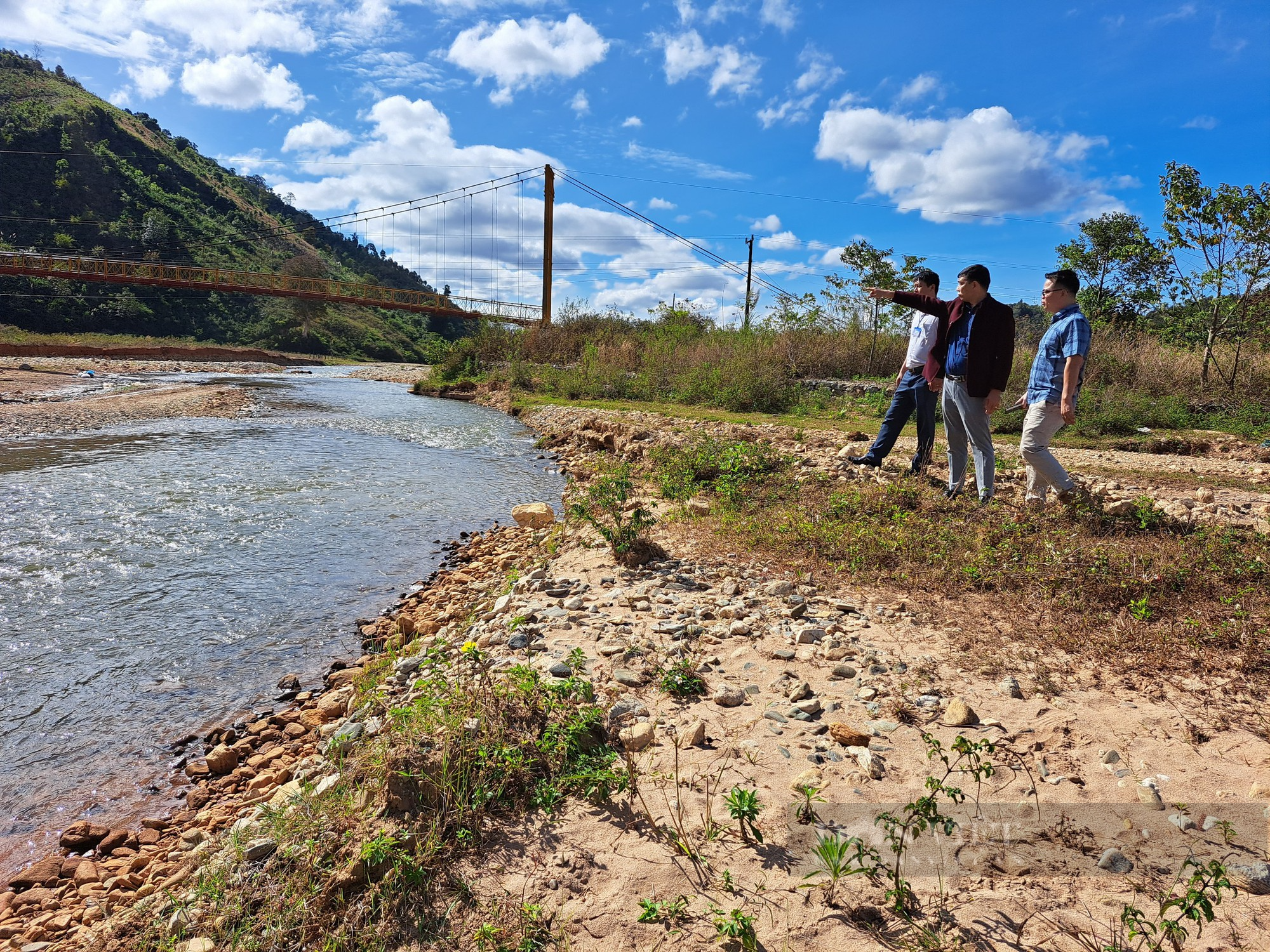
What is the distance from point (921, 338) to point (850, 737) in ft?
14.7

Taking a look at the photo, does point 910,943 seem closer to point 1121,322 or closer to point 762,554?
point 762,554

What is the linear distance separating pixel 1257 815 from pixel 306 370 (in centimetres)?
4878

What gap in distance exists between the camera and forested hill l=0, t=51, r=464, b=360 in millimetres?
50750

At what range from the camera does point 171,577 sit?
5965mm

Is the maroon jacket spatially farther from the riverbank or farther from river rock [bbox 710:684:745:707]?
Answer: river rock [bbox 710:684:745:707]

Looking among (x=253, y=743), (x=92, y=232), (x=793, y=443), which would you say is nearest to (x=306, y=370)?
(x=92, y=232)

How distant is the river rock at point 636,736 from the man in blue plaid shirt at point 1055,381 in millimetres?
3724

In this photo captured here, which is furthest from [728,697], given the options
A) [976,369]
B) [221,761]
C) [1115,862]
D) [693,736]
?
[976,369]

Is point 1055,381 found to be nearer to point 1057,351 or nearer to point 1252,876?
point 1057,351

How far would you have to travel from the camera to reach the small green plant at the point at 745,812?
207cm

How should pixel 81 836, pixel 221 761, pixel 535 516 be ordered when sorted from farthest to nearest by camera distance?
1. pixel 535 516
2. pixel 221 761
3. pixel 81 836

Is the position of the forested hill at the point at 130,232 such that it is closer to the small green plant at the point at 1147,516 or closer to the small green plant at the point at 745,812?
the small green plant at the point at 1147,516

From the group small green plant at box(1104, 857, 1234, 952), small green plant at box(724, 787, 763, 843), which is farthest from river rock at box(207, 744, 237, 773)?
small green plant at box(1104, 857, 1234, 952)

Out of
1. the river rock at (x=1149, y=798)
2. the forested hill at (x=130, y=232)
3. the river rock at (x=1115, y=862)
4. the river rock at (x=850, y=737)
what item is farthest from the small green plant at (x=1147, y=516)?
the forested hill at (x=130, y=232)
